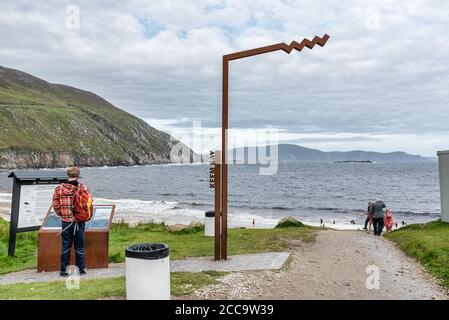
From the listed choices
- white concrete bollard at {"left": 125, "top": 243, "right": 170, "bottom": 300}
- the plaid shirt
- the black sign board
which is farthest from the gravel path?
the black sign board

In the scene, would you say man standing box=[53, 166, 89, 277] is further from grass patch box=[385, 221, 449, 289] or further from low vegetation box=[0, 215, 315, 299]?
grass patch box=[385, 221, 449, 289]

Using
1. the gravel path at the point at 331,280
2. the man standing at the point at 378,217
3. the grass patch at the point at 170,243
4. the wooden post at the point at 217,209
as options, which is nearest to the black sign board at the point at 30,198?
the grass patch at the point at 170,243

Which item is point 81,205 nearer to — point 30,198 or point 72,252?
point 72,252

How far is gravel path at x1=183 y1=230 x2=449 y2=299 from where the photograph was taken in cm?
853

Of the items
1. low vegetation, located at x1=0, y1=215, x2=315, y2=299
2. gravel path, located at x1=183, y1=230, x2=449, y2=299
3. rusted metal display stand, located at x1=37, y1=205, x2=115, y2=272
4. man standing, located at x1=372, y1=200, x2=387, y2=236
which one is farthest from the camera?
man standing, located at x1=372, y1=200, x2=387, y2=236

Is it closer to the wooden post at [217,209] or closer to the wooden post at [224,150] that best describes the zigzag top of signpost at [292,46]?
the wooden post at [224,150]

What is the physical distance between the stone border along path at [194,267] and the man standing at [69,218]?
42 cm

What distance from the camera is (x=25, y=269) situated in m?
11.7

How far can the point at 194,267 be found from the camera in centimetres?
1093

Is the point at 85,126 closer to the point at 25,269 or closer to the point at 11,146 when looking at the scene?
the point at 11,146

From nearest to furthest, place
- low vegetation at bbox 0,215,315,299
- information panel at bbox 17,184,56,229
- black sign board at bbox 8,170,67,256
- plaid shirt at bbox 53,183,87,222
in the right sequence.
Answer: low vegetation at bbox 0,215,315,299
plaid shirt at bbox 53,183,87,222
black sign board at bbox 8,170,67,256
information panel at bbox 17,184,56,229

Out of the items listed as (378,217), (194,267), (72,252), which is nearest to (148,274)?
(194,267)

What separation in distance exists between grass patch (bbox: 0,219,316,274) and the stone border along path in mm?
818
